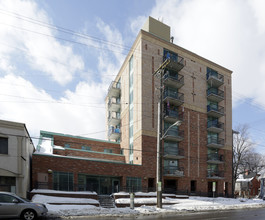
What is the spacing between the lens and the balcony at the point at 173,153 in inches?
1174

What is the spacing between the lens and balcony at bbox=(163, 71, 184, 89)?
103 feet

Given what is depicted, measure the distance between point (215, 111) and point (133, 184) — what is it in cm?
1688

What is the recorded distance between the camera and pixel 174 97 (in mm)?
32438

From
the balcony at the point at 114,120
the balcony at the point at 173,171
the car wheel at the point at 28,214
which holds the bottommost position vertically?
the balcony at the point at 173,171

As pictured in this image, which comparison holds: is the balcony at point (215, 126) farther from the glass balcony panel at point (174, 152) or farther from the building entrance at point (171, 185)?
the building entrance at point (171, 185)

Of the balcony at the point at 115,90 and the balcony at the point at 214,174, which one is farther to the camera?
the balcony at the point at 115,90

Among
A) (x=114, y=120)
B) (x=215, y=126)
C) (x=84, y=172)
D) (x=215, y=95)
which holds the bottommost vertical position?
(x=84, y=172)

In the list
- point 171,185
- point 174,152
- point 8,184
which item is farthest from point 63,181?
point 174,152

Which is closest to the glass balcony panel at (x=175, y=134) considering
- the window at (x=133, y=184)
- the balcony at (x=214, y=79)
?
the window at (x=133, y=184)

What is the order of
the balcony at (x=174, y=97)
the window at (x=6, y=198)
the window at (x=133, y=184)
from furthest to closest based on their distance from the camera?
the balcony at (x=174, y=97)
the window at (x=133, y=184)
the window at (x=6, y=198)

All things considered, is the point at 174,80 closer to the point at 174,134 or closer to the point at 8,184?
the point at 174,134

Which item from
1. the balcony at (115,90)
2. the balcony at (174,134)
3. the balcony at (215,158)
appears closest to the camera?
the balcony at (174,134)

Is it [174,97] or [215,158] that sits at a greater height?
[174,97]

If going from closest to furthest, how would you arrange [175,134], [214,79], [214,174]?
[175,134] < [214,174] < [214,79]
